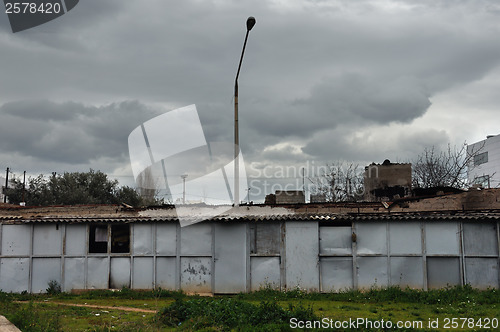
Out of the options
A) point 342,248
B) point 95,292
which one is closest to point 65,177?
point 95,292

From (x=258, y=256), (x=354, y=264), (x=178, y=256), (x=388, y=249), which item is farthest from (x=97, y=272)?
(x=388, y=249)

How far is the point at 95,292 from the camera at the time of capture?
1850 cm

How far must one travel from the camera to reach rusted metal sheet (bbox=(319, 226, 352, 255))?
18.2m

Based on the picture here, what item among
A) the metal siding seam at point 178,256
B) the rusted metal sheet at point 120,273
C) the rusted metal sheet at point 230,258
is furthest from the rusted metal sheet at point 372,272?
the rusted metal sheet at point 120,273

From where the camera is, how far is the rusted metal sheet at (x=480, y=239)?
1748 cm

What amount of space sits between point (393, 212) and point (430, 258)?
7.14 feet

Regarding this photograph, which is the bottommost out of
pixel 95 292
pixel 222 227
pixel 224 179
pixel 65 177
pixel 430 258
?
pixel 95 292

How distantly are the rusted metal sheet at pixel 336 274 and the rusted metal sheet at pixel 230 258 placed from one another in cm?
311

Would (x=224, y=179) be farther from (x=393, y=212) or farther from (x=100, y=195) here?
(x=100, y=195)

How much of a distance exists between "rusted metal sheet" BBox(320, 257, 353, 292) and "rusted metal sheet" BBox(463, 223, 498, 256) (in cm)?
445

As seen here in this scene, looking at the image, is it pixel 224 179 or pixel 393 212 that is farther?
pixel 224 179

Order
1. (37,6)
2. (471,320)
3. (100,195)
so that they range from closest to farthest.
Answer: (471,320)
(37,6)
(100,195)

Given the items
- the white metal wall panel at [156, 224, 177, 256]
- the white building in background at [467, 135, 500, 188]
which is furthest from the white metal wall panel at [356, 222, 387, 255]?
the white building in background at [467, 135, 500, 188]

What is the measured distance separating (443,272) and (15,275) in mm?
17092
